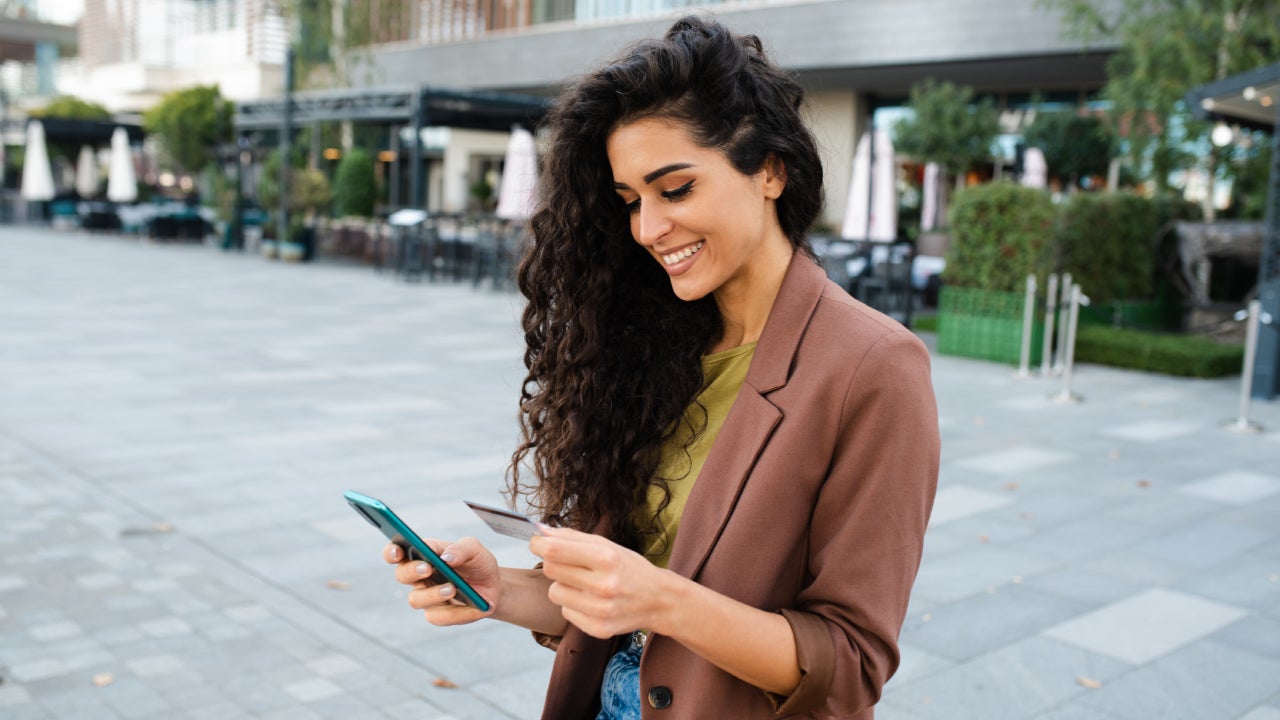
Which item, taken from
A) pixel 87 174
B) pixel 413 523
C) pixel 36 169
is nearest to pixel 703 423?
pixel 413 523

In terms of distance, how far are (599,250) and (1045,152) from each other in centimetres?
2456

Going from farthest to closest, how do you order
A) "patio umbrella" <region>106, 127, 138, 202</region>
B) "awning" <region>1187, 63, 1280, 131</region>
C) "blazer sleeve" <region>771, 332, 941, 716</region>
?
"patio umbrella" <region>106, 127, 138, 202</region>, "awning" <region>1187, 63, 1280, 131</region>, "blazer sleeve" <region>771, 332, 941, 716</region>

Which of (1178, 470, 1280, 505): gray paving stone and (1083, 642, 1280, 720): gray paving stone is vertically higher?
(1083, 642, 1280, 720): gray paving stone

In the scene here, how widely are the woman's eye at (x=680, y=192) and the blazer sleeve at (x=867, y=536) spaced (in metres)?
0.36

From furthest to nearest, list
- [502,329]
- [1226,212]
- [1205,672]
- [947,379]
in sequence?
[1226,212]
[502,329]
[947,379]
[1205,672]

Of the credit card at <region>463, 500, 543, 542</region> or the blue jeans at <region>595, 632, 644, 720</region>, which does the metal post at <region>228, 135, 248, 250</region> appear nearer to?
the blue jeans at <region>595, 632, 644, 720</region>

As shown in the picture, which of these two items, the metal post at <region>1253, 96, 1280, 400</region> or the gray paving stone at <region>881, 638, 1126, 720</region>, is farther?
the metal post at <region>1253, 96, 1280, 400</region>

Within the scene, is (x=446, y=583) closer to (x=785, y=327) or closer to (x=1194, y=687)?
(x=785, y=327)

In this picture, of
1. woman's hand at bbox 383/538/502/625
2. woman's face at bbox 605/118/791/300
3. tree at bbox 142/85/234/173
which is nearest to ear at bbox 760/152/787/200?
woman's face at bbox 605/118/791/300

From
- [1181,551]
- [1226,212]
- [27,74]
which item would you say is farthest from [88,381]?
[27,74]

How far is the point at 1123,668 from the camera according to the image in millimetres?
4090

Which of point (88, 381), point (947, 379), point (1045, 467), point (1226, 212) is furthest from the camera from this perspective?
point (1226, 212)

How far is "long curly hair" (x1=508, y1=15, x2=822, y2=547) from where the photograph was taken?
159cm

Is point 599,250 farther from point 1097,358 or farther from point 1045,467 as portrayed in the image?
point 1097,358
